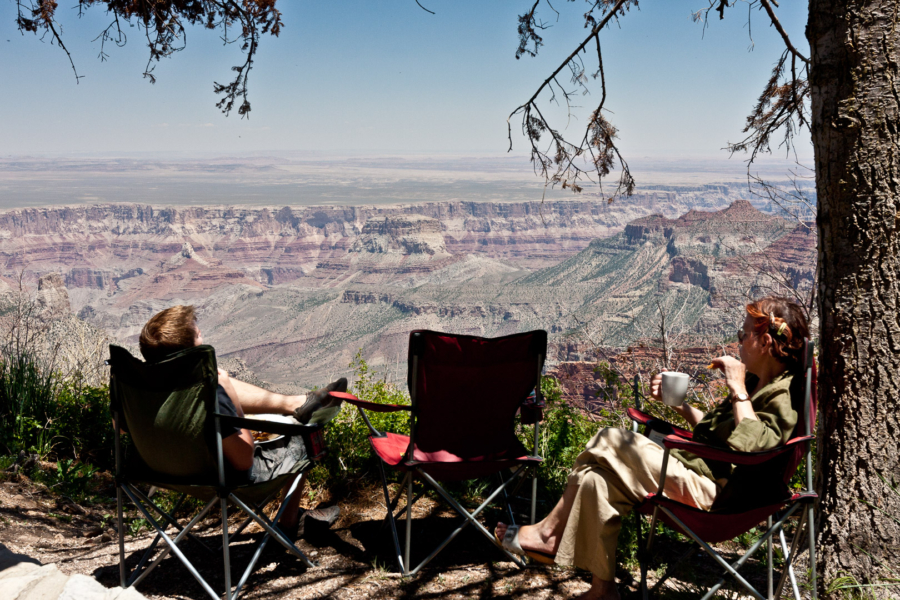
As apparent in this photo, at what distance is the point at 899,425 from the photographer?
6.75ft

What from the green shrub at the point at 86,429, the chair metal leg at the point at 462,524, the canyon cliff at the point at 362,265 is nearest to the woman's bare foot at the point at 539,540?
the chair metal leg at the point at 462,524

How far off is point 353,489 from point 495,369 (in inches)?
44.3

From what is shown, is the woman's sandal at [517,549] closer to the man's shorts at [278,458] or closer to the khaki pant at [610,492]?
the khaki pant at [610,492]

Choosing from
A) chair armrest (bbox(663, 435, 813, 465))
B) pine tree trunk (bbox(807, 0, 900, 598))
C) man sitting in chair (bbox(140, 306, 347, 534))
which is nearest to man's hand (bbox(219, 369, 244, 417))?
man sitting in chair (bbox(140, 306, 347, 534))

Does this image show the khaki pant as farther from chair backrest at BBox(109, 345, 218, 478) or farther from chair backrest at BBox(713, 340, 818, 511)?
chair backrest at BBox(109, 345, 218, 478)

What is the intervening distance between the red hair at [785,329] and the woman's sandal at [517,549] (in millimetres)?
996

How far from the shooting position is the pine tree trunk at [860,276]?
204 cm

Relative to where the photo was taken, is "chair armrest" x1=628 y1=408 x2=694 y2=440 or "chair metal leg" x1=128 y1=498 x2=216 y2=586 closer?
"chair metal leg" x1=128 y1=498 x2=216 y2=586

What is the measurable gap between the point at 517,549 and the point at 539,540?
11 cm

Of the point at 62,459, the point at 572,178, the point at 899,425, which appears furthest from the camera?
the point at 572,178

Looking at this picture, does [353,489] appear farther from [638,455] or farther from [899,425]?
[899,425]

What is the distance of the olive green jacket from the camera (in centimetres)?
192

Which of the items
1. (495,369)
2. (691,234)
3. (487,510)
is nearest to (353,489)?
(487,510)

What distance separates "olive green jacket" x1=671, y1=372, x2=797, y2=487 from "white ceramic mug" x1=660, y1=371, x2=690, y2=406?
0.15 m
